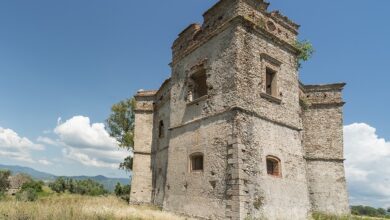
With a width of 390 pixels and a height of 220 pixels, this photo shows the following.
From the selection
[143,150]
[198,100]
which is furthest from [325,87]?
[143,150]

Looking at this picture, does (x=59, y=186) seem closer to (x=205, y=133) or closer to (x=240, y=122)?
(x=205, y=133)

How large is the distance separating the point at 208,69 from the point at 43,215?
8262 mm

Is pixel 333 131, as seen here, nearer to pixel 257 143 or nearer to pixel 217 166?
pixel 257 143

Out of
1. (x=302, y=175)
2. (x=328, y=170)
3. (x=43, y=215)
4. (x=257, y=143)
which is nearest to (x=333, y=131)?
(x=328, y=170)

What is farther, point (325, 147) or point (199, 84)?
point (325, 147)

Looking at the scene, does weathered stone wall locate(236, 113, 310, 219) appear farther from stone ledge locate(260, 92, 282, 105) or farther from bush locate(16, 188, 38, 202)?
bush locate(16, 188, 38, 202)

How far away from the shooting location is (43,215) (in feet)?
32.0

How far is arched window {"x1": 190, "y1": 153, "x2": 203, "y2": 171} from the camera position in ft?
42.2

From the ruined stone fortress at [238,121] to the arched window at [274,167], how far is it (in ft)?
0.13

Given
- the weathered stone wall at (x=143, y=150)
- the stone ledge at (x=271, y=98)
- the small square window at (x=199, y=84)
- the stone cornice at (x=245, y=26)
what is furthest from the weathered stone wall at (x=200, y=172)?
the weathered stone wall at (x=143, y=150)

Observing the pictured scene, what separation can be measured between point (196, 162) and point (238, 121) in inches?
122

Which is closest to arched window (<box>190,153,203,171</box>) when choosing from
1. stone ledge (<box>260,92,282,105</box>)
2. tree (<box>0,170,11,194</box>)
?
stone ledge (<box>260,92,282,105</box>)

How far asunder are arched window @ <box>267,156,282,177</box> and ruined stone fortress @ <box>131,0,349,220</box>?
0.04 m

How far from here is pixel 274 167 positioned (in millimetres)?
12211
